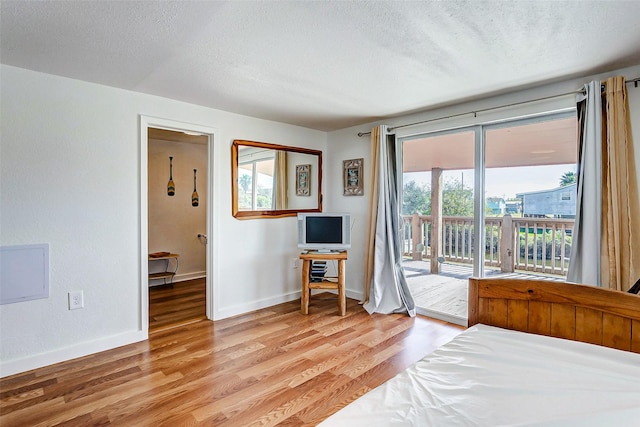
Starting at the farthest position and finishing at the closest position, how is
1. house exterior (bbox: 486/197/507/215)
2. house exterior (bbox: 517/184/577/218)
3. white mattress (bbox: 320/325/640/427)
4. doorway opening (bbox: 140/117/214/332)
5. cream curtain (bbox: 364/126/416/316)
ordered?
doorway opening (bbox: 140/117/214/332) < cream curtain (bbox: 364/126/416/316) < house exterior (bbox: 486/197/507/215) < house exterior (bbox: 517/184/577/218) < white mattress (bbox: 320/325/640/427)

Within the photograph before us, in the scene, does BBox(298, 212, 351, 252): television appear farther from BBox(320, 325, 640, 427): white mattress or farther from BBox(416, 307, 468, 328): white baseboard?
BBox(320, 325, 640, 427): white mattress

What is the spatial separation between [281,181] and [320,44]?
7.52 feet

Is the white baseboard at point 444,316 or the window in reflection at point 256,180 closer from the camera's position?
the white baseboard at point 444,316

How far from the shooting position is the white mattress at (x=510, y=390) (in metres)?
1.00

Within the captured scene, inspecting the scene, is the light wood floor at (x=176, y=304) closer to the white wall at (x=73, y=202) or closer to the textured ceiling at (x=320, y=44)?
the white wall at (x=73, y=202)

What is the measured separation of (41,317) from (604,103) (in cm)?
462

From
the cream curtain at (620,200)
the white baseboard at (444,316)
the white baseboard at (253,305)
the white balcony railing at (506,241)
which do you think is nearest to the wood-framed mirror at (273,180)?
the white baseboard at (253,305)

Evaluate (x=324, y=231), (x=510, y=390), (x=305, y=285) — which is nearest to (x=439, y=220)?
(x=324, y=231)

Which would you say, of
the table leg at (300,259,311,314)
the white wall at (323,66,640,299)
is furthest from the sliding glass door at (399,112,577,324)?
the table leg at (300,259,311,314)

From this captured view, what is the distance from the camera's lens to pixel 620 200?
2.31 metres

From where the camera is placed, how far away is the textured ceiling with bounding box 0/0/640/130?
5.53 feet

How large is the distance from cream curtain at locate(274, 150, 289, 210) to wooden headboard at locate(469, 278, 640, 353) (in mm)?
2730

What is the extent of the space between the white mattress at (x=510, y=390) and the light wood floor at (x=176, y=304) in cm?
295

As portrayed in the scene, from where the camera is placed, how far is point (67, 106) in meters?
2.60
